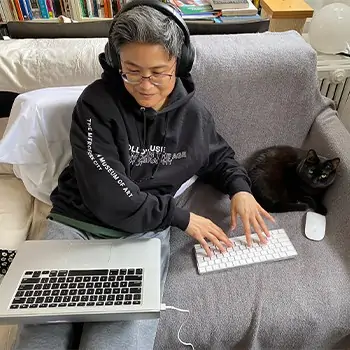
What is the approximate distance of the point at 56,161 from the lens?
123cm

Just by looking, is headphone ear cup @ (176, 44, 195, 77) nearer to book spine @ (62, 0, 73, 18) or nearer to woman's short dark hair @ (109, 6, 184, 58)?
woman's short dark hair @ (109, 6, 184, 58)

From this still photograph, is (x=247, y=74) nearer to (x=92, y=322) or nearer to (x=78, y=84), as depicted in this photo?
(x=78, y=84)

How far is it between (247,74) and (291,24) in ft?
1.84

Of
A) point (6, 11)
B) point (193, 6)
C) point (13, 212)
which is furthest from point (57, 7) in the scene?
point (13, 212)

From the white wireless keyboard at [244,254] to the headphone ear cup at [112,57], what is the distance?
0.60 meters

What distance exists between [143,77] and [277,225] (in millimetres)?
703

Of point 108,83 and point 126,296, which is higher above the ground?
point 108,83

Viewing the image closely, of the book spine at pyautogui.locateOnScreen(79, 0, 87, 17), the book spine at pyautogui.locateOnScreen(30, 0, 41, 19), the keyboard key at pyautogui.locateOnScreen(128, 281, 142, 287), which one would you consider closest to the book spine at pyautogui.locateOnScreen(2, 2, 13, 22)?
the book spine at pyautogui.locateOnScreen(30, 0, 41, 19)

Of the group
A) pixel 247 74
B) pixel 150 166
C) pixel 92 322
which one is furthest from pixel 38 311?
pixel 247 74

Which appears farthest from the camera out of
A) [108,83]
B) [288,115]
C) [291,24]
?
[291,24]

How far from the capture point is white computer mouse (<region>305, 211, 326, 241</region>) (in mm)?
1241

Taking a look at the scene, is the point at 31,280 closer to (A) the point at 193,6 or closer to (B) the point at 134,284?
(B) the point at 134,284

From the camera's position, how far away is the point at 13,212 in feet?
4.12

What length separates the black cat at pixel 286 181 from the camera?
130 centimetres
